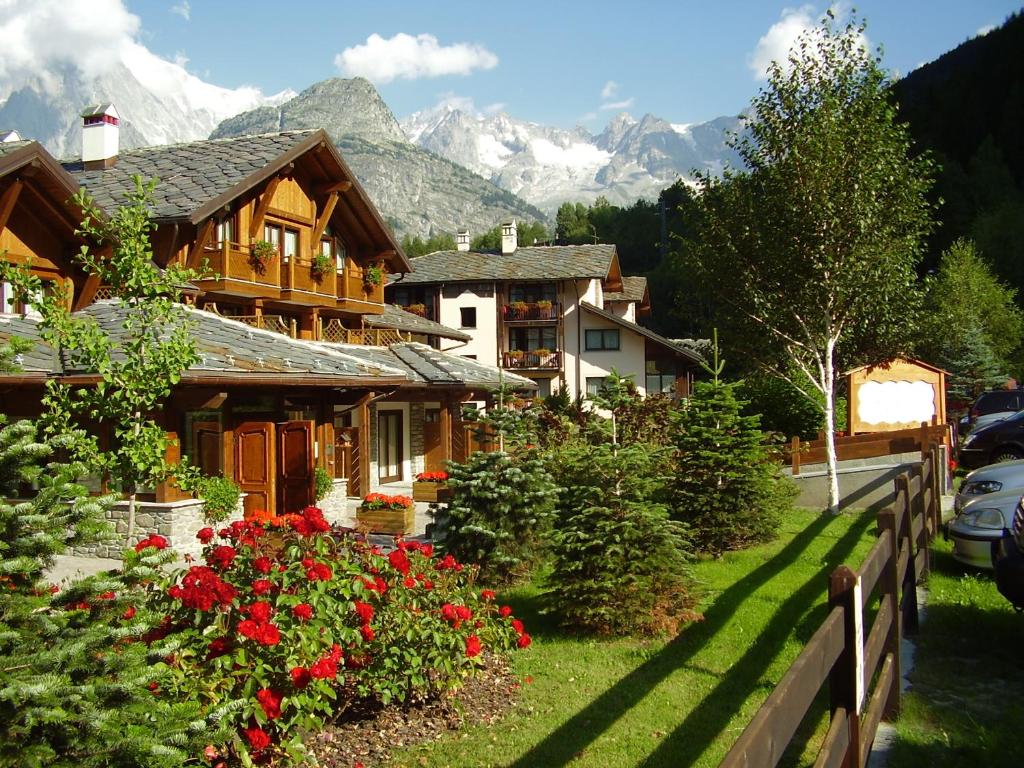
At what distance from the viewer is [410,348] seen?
25.9 meters

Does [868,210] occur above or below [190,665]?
above

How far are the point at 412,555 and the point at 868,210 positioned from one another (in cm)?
1122

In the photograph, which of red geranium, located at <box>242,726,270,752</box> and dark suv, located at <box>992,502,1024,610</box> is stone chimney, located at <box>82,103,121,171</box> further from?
dark suv, located at <box>992,502,1024,610</box>

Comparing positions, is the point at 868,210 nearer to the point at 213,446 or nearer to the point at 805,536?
the point at 805,536

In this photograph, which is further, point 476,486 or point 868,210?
point 868,210

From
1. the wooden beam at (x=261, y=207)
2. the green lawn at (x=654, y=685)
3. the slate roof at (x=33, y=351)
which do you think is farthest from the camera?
the wooden beam at (x=261, y=207)

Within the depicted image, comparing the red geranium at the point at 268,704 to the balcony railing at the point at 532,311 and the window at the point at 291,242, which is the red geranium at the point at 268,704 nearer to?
the window at the point at 291,242

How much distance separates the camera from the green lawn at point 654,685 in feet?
19.9

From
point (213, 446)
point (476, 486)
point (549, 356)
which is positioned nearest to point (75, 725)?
point (476, 486)

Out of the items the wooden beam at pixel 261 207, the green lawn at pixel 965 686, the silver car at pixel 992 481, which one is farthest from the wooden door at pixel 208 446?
the silver car at pixel 992 481

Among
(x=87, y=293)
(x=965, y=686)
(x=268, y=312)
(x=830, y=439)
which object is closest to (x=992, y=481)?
(x=830, y=439)

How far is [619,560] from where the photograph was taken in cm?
876

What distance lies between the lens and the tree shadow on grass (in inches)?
239

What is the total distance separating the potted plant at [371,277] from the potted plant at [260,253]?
4.70 m
